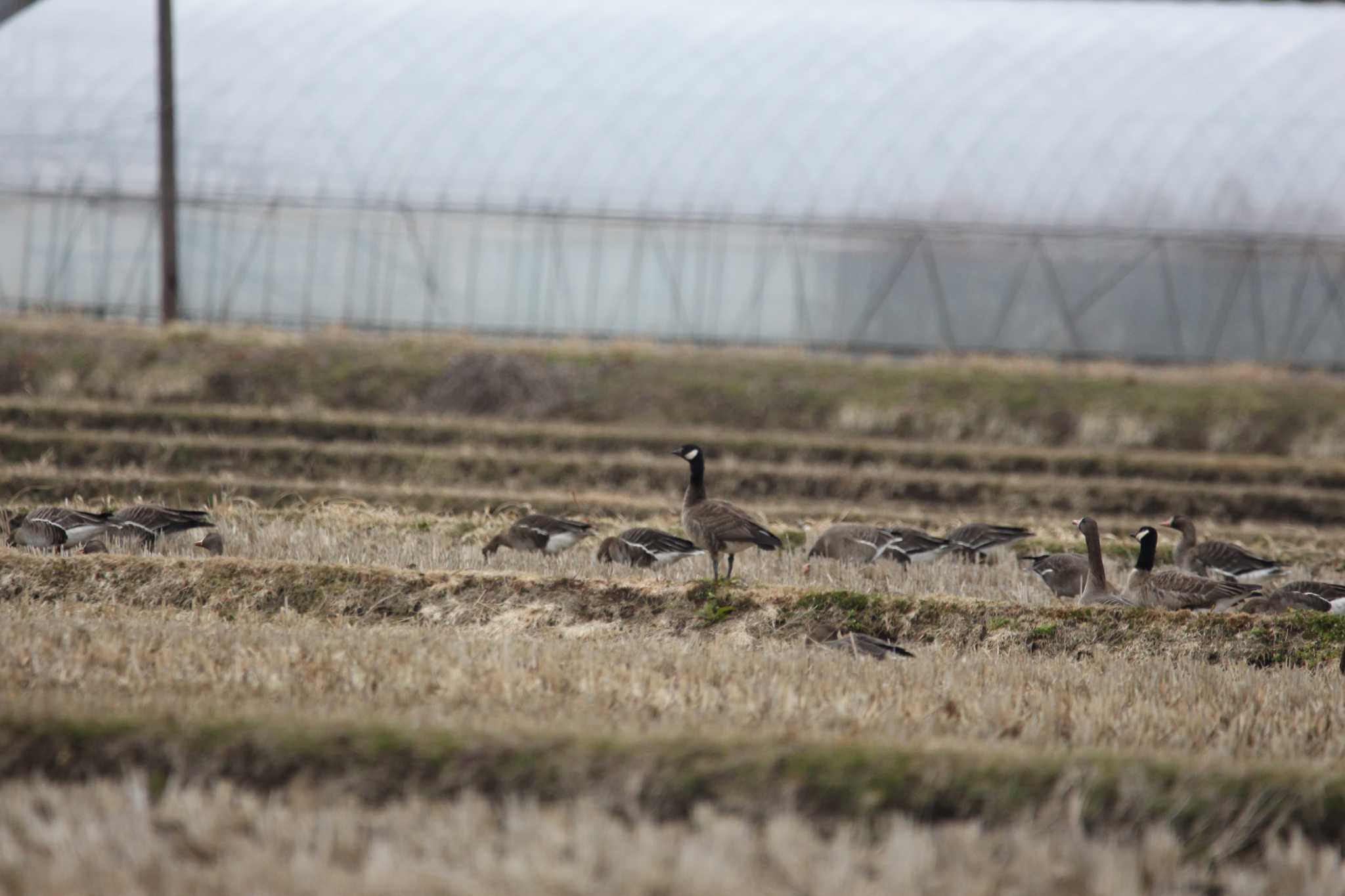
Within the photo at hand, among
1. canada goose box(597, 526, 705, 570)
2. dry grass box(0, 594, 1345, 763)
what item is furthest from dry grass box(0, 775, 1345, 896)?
canada goose box(597, 526, 705, 570)

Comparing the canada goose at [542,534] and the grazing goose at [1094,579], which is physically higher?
the grazing goose at [1094,579]

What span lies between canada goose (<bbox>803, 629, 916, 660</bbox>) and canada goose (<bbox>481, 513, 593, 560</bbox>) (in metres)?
4.18

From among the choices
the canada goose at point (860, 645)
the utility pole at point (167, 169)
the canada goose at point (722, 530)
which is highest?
the utility pole at point (167, 169)

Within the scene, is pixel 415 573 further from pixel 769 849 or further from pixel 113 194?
pixel 113 194

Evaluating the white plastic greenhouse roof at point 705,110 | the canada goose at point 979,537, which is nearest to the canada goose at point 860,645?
the canada goose at point 979,537

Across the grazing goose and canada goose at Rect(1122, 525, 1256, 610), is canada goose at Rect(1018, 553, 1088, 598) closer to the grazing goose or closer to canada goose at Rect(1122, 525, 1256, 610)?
the grazing goose

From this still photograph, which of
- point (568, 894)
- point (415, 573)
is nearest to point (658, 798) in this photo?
point (568, 894)

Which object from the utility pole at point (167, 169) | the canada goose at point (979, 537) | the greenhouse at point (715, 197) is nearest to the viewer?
the canada goose at point (979, 537)

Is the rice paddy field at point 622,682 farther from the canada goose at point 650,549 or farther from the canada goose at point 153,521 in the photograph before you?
the canada goose at point 153,521

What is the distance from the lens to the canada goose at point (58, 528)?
1517cm

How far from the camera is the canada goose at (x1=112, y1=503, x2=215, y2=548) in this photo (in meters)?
15.6

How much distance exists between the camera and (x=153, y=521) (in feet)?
51.1

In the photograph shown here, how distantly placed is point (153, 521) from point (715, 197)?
2292 cm

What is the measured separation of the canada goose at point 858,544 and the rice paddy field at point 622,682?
43cm
